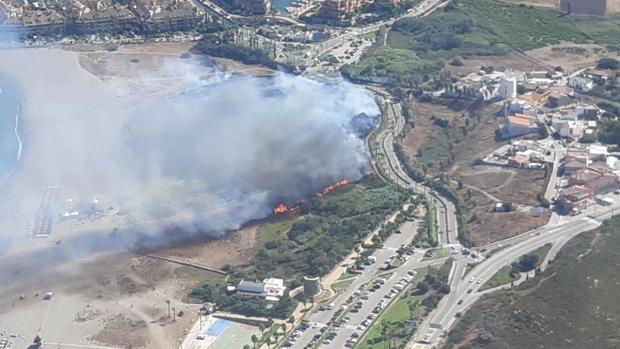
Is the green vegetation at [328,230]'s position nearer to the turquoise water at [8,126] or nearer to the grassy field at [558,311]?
the grassy field at [558,311]

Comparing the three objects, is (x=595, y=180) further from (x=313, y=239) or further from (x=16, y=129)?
(x=16, y=129)

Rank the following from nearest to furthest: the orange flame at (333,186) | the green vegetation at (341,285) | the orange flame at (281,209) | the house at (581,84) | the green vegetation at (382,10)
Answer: the green vegetation at (341,285) < the orange flame at (281,209) < the orange flame at (333,186) < the house at (581,84) < the green vegetation at (382,10)

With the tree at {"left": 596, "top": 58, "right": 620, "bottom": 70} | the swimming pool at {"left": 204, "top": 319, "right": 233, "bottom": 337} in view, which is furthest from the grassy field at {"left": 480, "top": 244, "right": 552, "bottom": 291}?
the tree at {"left": 596, "top": 58, "right": 620, "bottom": 70}

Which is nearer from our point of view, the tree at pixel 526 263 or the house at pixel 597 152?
the tree at pixel 526 263

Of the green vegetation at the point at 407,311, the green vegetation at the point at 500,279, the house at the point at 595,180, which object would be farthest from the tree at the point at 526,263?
the house at the point at 595,180

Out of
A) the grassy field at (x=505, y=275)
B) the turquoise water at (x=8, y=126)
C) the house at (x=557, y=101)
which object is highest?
the house at (x=557, y=101)

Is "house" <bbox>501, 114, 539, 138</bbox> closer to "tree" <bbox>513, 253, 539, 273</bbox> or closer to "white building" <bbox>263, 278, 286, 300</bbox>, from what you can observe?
"tree" <bbox>513, 253, 539, 273</bbox>

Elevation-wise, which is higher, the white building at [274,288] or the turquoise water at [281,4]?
the turquoise water at [281,4]
